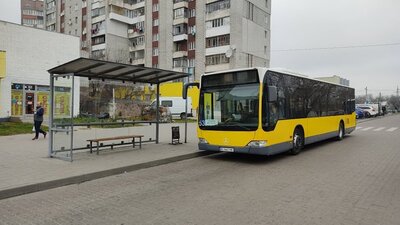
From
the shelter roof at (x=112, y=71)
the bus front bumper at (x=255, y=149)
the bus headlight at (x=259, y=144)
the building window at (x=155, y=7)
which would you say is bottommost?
the bus front bumper at (x=255, y=149)

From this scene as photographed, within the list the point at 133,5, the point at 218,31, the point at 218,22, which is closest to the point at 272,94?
the point at 218,31

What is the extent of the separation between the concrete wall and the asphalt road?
2001cm

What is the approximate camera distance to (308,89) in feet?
40.0

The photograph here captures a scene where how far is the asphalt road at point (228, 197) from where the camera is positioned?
4.77m

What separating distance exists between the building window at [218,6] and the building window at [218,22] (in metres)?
1.56

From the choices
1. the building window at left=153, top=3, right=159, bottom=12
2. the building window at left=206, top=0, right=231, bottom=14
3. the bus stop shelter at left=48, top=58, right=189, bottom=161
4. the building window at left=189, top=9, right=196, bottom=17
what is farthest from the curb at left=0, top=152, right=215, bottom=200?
the building window at left=153, top=3, right=159, bottom=12

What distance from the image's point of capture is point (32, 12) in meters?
94.2

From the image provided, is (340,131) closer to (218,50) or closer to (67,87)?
(67,87)

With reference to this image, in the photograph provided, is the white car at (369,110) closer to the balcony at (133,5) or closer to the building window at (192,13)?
the building window at (192,13)

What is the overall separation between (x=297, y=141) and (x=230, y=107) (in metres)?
2.95

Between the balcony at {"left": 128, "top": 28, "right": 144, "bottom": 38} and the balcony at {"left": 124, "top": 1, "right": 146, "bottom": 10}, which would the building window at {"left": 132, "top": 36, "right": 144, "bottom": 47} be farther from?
the balcony at {"left": 124, "top": 1, "right": 146, "bottom": 10}

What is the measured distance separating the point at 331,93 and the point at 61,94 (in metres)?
11.1

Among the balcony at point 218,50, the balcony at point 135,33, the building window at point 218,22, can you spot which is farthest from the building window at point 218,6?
the balcony at point 135,33

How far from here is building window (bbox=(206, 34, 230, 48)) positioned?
4741 cm
